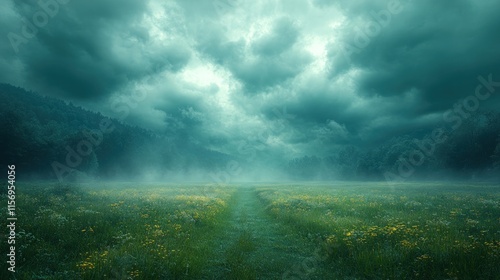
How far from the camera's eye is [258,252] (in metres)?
12.0

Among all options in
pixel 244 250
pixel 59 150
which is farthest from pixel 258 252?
pixel 59 150

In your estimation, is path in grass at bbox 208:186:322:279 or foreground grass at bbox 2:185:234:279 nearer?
foreground grass at bbox 2:185:234:279

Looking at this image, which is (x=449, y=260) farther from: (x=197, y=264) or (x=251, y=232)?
(x=251, y=232)

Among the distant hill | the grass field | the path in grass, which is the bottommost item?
the path in grass

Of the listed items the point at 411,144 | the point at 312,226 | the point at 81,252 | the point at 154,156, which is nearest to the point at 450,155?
the point at 411,144

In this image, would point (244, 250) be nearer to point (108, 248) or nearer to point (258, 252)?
point (258, 252)

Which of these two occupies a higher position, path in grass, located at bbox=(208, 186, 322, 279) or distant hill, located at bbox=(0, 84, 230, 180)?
distant hill, located at bbox=(0, 84, 230, 180)

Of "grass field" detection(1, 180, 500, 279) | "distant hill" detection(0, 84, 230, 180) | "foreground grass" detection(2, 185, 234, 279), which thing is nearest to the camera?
"foreground grass" detection(2, 185, 234, 279)

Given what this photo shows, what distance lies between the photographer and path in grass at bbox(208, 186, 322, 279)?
940 cm

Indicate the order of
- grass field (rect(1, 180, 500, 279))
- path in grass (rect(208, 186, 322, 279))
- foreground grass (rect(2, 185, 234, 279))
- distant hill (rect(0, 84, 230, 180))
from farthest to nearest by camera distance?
distant hill (rect(0, 84, 230, 180)) → path in grass (rect(208, 186, 322, 279)) → grass field (rect(1, 180, 500, 279)) → foreground grass (rect(2, 185, 234, 279))

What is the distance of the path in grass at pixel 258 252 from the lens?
940 centimetres

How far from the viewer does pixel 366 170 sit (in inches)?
6122

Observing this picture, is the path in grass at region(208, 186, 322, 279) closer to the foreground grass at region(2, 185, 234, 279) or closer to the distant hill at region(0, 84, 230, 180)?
the foreground grass at region(2, 185, 234, 279)

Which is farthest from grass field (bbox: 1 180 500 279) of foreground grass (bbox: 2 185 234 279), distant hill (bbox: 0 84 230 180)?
distant hill (bbox: 0 84 230 180)
